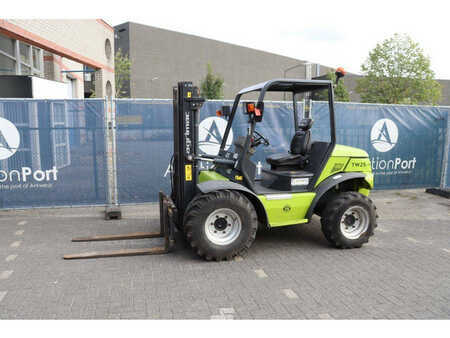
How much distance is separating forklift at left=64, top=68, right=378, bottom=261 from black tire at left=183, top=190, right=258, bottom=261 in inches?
0.5

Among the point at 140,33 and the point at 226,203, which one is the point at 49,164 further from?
the point at 140,33

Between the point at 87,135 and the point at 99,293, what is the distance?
13.9 ft

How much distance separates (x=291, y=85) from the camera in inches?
226

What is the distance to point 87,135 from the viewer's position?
7586 millimetres

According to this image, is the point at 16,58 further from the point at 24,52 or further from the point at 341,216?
the point at 341,216

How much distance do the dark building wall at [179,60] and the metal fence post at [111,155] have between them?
41921 mm

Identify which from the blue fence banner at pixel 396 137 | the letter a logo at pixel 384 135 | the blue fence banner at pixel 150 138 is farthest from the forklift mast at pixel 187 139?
the letter a logo at pixel 384 135

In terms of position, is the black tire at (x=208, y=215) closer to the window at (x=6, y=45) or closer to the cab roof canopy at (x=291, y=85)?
the cab roof canopy at (x=291, y=85)

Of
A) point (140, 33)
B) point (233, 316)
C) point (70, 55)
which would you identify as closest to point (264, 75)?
point (140, 33)

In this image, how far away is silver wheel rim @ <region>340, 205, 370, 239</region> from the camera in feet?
18.7

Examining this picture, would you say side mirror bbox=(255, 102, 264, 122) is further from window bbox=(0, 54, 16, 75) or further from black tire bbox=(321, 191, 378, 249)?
window bbox=(0, 54, 16, 75)

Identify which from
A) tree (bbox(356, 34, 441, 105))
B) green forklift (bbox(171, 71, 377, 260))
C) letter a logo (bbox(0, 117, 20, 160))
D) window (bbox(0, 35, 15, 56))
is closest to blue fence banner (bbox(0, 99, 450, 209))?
letter a logo (bbox(0, 117, 20, 160))

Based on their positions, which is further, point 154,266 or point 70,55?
point 70,55

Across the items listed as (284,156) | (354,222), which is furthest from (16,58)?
(354,222)
